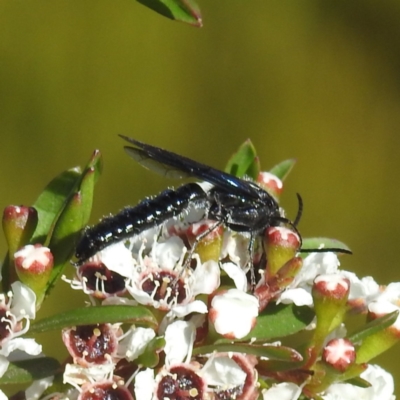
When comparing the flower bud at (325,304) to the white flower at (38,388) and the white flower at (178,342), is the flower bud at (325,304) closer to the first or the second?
the white flower at (178,342)

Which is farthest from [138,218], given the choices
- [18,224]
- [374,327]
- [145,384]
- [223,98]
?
[223,98]

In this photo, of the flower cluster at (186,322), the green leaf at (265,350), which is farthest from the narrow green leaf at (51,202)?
the green leaf at (265,350)

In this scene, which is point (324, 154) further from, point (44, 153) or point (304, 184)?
point (44, 153)

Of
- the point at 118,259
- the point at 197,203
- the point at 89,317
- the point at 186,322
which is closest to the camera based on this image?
the point at 89,317

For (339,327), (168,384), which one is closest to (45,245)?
(168,384)

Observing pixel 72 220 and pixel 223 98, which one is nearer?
pixel 72 220

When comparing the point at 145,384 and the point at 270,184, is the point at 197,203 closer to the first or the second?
the point at 270,184

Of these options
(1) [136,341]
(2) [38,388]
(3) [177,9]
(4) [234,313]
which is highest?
(3) [177,9]
